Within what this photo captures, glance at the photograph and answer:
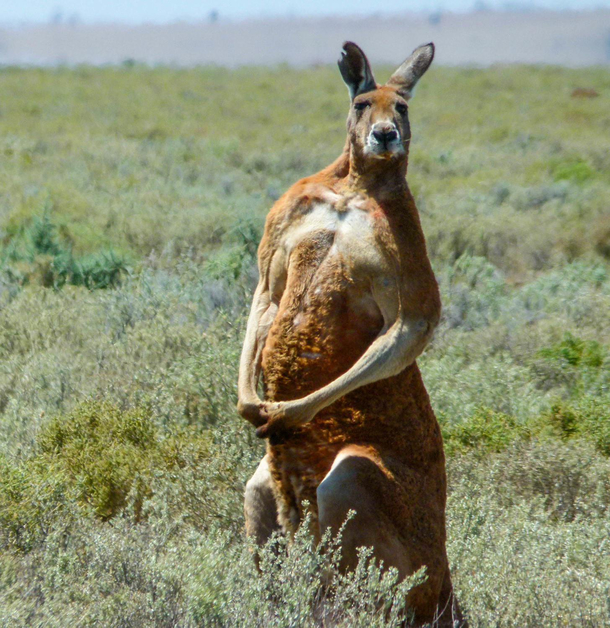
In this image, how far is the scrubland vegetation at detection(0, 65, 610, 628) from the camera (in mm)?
3307

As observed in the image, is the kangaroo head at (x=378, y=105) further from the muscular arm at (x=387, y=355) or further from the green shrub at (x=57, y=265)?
A: the green shrub at (x=57, y=265)

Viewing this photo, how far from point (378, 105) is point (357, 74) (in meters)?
0.26

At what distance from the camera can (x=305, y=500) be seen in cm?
333

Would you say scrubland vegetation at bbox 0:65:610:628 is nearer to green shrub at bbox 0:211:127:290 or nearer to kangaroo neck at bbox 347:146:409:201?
green shrub at bbox 0:211:127:290

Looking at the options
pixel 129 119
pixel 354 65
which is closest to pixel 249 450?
pixel 354 65

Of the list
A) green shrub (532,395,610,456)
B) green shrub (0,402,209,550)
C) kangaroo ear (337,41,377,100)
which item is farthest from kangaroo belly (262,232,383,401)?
green shrub (532,395,610,456)

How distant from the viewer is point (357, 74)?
11.8 feet

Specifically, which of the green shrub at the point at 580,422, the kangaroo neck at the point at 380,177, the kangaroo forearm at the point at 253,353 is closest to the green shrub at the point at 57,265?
the green shrub at the point at 580,422

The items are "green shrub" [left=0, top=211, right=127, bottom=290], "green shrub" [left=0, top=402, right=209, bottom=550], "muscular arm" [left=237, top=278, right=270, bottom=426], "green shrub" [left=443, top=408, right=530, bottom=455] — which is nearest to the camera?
"muscular arm" [left=237, top=278, right=270, bottom=426]

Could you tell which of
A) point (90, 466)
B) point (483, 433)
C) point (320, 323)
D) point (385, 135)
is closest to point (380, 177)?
point (385, 135)

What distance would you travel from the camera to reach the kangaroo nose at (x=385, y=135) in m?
3.30

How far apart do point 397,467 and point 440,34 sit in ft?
462

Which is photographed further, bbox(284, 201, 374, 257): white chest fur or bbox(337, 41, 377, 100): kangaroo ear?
bbox(337, 41, 377, 100): kangaroo ear

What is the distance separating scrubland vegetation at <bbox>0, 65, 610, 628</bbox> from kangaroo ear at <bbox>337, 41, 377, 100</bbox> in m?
1.74
